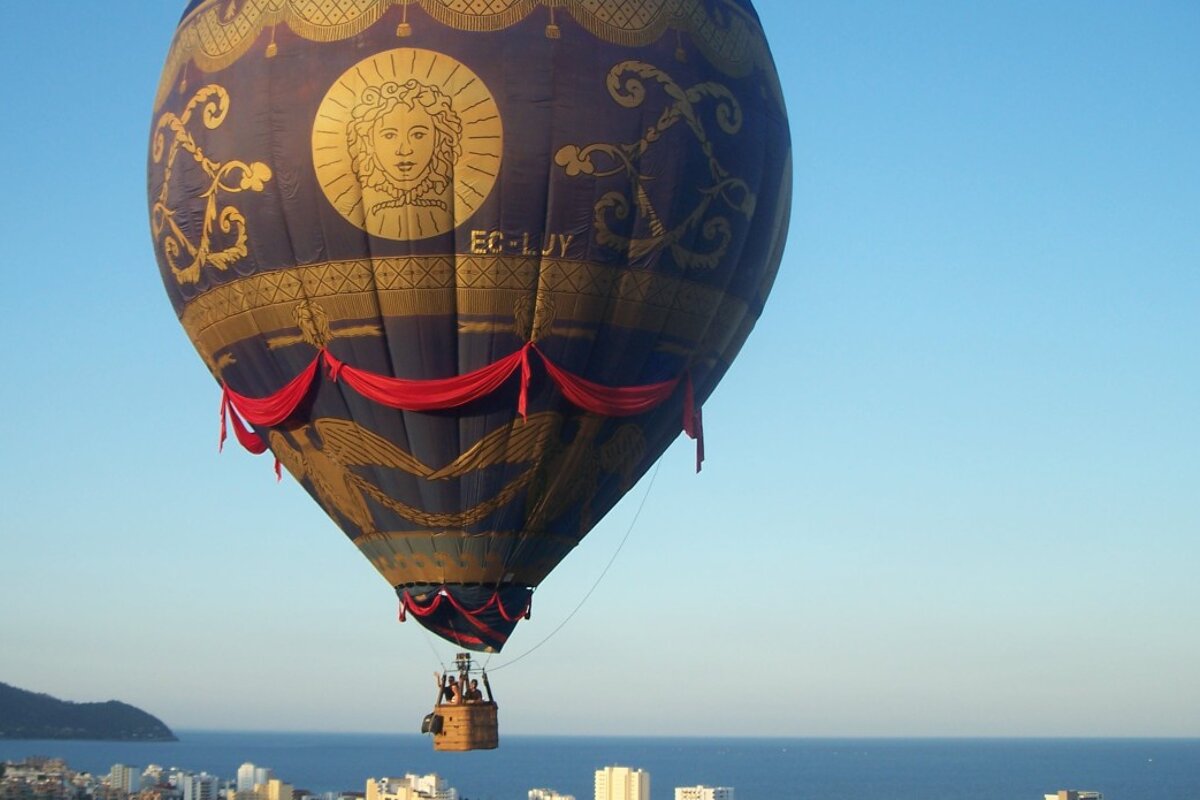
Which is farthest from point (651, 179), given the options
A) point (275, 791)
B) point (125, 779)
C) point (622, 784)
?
point (125, 779)

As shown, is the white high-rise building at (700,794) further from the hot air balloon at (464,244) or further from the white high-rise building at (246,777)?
the hot air balloon at (464,244)

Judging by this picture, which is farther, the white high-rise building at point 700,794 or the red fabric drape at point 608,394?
the white high-rise building at point 700,794

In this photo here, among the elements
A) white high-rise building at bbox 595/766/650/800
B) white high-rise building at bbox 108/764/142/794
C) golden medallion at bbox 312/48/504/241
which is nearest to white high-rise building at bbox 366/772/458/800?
white high-rise building at bbox 595/766/650/800

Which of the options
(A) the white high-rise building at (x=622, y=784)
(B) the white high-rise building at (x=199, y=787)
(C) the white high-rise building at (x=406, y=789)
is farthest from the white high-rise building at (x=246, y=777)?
(A) the white high-rise building at (x=622, y=784)

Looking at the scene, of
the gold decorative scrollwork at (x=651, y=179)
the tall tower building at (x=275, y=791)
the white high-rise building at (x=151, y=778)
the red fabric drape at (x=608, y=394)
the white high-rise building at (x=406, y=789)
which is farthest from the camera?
the white high-rise building at (x=151, y=778)

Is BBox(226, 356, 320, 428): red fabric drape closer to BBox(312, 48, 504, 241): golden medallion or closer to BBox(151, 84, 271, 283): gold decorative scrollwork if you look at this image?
BBox(151, 84, 271, 283): gold decorative scrollwork

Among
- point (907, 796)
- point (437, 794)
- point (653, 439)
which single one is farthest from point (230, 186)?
point (907, 796)
